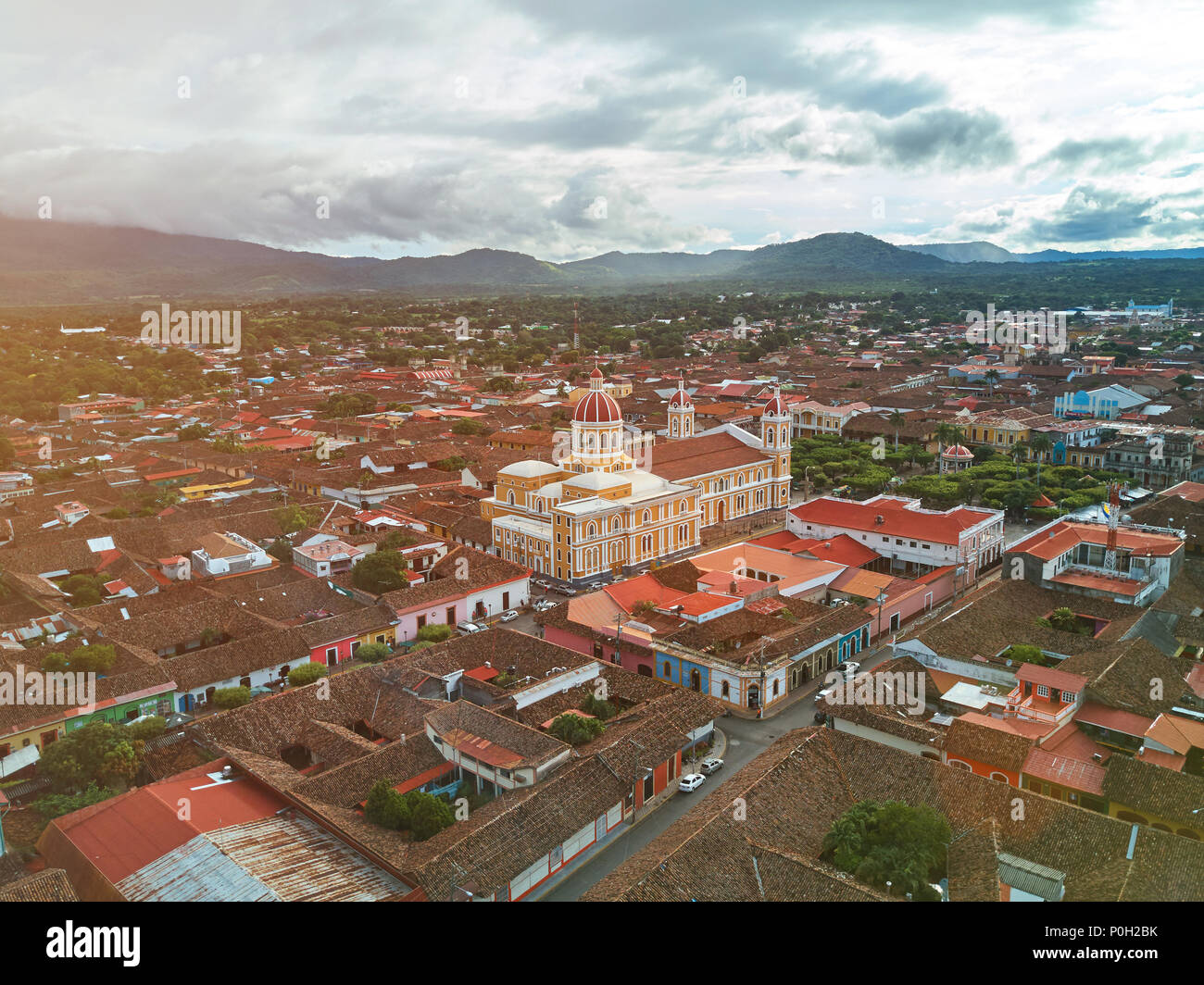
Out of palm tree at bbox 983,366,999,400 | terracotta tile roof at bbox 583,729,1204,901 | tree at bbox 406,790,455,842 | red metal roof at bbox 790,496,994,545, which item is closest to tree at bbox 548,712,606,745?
terracotta tile roof at bbox 583,729,1204,901

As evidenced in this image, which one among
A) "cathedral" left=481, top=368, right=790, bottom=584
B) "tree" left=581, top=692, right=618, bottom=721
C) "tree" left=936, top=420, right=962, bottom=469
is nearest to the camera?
"tree" left=581, top=692, right=618, bottom=721

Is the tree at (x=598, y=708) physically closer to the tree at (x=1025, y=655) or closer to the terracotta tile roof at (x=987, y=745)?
the terracotta tile roof at (x=987, y=745)

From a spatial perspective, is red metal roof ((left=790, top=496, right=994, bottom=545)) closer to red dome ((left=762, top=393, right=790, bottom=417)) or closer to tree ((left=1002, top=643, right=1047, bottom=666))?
red dome ((left=762, top=393, right=790, bottom=417))

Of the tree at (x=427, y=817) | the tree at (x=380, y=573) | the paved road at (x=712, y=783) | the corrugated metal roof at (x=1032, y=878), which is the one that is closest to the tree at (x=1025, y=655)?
the paved road at (x=712, y=783)

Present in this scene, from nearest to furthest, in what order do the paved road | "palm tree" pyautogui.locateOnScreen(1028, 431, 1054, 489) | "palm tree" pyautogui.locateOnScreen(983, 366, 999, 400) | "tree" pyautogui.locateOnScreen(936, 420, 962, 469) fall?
the paved road < "palm tree" pyautogui.locateOnScreen(1028, 431, 1054, 489) < "tree" pyautogui.locateOnScreen(936, 420, 962, 469) < "palm tree" pyautogui.locateOnScreen(983, 366, 999, 400)

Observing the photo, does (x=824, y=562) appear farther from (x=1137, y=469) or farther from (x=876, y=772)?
(x=1137, y=469)
